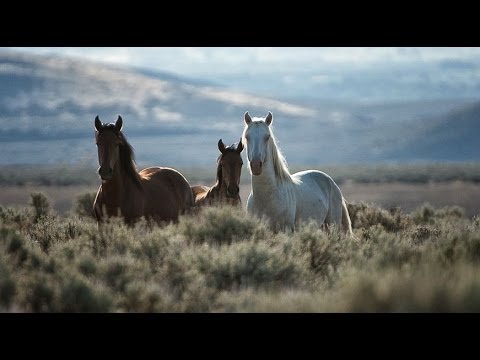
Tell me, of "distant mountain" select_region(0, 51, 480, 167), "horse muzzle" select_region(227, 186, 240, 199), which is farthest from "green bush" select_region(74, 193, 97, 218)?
"distant mountain" select_region(0, 51, 480, 167)

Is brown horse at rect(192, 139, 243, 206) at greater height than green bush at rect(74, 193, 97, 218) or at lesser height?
greater

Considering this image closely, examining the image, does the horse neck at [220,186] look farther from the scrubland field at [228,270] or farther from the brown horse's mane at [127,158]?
the brown horse's mane at [127,158]

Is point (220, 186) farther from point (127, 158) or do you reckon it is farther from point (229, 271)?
point (229, 271)

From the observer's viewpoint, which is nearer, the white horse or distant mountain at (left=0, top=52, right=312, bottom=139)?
the white horse

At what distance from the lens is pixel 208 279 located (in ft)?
29.3

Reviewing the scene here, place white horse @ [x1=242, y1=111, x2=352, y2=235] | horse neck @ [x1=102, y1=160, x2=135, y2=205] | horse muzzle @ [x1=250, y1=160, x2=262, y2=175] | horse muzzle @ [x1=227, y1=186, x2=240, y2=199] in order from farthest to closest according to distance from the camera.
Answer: horse muzzle @ [x1=227, y1=186, x2=240, y2=199]
horse neck @ [x1=102, y1=160, x2=135, y2=205]
white horse @ [x1=242, y1=111, x2=352, y2=235]
horse muzzle @ [x1=250, y1=160, x2=262, y2=175]

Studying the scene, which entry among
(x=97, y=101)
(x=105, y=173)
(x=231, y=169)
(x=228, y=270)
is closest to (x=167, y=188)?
(x=231, y=169)

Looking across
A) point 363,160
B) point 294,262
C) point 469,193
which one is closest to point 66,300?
point 294,262

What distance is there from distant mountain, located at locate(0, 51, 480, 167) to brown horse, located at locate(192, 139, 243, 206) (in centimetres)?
7510

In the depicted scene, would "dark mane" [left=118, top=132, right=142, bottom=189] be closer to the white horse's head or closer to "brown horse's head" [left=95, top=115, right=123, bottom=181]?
"brown horse's head" [left=95, top=115, right=123, bottom=181]

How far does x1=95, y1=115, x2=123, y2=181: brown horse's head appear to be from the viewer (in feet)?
38.1
